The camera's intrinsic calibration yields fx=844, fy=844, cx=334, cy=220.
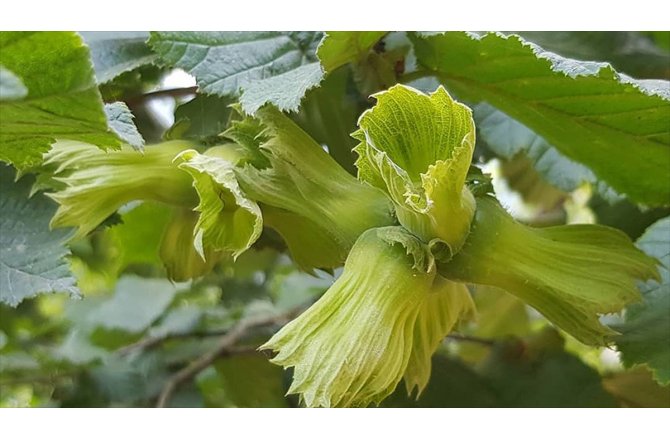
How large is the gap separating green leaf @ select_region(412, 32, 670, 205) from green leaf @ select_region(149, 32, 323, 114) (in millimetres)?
95

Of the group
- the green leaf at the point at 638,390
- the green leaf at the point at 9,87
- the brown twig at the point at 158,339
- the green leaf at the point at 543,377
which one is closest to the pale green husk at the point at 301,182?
the green leaf at the point at 9,87

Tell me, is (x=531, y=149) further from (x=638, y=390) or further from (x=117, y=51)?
(x=117, y=51)

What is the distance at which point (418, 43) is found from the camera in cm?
63

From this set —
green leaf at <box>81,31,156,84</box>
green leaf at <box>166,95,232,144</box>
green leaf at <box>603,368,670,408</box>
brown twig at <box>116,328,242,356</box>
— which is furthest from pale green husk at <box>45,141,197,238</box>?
brown twig at <box>116,328,242,356</box>

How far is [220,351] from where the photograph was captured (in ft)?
3.81

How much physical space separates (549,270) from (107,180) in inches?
10.8

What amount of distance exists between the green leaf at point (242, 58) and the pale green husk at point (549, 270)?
0.48ft

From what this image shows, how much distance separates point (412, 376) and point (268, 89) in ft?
0.68

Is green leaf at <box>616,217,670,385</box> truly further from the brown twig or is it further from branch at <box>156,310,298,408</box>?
the brown twig

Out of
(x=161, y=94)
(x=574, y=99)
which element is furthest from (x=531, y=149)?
(x=161, y=94)

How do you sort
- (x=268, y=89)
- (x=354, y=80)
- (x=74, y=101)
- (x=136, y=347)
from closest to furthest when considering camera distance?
(x=74, y=101), (x=268, y=89), (x=354, y=80), (x=136, y=347)

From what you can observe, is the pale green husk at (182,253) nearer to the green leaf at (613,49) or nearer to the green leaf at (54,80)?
the green leaf at (54,80)

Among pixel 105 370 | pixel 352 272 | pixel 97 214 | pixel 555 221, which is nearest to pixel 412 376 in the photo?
pixel 352 272

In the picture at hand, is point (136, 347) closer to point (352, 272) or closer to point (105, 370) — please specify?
point (105, 370)
